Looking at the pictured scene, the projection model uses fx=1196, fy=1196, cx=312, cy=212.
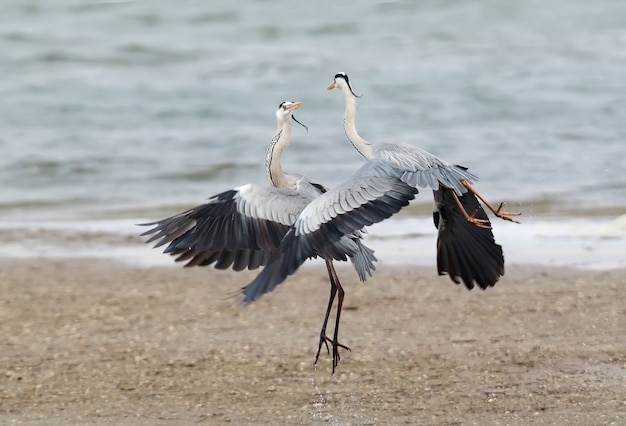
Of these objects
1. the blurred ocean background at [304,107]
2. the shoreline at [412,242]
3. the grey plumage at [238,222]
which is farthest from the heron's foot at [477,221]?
the blurred ocean background at [304,107]

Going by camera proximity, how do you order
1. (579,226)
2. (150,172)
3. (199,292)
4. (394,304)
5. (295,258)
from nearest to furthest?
(295,258)
(394,304)
(199,292)
(579,226)
(150,172)

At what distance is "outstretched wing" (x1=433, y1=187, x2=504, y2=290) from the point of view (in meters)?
7.18

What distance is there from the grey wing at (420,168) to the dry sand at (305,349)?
1.46 m

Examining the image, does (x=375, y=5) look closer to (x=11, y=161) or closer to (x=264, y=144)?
(x=264, y=144)

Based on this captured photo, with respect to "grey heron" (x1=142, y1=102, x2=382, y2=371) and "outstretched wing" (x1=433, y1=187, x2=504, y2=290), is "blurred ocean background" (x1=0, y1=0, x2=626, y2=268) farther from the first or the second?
"grey heron" (x1=142, y1=102, x2=382, y2=371)

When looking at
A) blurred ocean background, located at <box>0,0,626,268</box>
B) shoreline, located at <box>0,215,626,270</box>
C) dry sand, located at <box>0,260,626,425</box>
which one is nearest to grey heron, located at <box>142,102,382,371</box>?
dry sand, located at <box>0,260,626,425</box>

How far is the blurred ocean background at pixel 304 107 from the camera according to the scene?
12.1 metres

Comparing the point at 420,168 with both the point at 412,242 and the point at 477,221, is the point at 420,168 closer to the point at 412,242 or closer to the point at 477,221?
the point at 477,221

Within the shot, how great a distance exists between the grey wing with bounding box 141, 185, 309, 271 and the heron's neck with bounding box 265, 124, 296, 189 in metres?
0.32

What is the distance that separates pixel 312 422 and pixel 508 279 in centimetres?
320

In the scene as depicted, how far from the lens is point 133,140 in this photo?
695 inches

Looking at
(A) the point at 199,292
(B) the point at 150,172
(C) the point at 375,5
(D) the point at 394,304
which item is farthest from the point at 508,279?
(C) the point at 375,5

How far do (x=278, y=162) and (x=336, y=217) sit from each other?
1.19m

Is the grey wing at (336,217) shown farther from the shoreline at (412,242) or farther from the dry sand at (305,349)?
the shoreline at (412,242)
